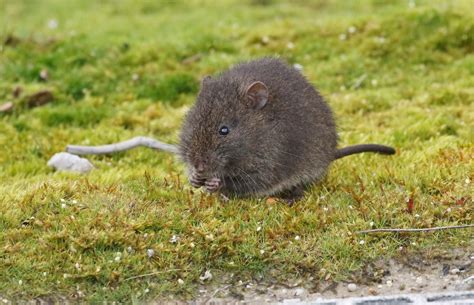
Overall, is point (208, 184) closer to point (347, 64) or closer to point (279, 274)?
point (279, 274)

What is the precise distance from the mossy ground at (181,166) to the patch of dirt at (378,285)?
0.13 m

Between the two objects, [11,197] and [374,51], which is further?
[374,51]

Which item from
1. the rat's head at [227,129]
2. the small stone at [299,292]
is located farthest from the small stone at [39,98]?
the small stone at [299,292]

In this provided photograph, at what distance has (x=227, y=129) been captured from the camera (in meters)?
7.00

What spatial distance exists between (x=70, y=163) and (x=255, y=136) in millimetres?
2877

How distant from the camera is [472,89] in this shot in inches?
428

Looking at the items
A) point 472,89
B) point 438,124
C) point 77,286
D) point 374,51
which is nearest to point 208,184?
point 77,286

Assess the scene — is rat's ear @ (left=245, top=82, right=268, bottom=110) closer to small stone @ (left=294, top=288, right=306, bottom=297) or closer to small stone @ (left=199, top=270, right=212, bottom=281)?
small stone @ (left=199, top=270, right=212, bottom=281)

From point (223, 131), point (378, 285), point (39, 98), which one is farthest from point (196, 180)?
point (39, 98)

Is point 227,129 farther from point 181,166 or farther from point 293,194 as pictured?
point 181,166

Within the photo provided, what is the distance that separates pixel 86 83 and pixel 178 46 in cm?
204

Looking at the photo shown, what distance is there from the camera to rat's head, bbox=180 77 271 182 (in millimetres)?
6930

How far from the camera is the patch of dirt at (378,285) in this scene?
6004 mm

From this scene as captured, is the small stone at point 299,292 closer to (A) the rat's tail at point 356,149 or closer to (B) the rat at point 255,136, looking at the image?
(B) the rat at point 255,136
